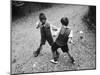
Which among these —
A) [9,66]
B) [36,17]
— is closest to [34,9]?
[36,17]

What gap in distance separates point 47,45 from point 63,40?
0.25m

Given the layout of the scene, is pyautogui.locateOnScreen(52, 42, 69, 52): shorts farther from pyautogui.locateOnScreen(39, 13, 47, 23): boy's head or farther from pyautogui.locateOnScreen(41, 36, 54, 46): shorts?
pyautogui.locateOnScreen(39, 13, 47, 23): boy's head

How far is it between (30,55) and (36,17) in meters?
0.53

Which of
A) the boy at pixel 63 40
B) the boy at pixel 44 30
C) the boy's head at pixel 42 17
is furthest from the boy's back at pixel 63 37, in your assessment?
the boy's head at pixel 42 17

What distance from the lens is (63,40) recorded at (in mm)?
2426

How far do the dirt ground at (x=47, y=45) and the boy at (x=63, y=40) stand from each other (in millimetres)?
56

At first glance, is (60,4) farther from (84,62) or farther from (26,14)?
(84,62)

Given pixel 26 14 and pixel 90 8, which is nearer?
pixel 26 14

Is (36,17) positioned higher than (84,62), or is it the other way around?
(36,17)

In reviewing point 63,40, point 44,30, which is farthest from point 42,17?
point 63,40

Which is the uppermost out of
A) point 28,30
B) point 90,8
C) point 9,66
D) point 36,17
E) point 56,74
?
point 90,8

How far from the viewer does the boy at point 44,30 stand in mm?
2340

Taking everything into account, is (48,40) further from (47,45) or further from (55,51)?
(55,51)

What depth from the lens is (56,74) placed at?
240 centimetres
